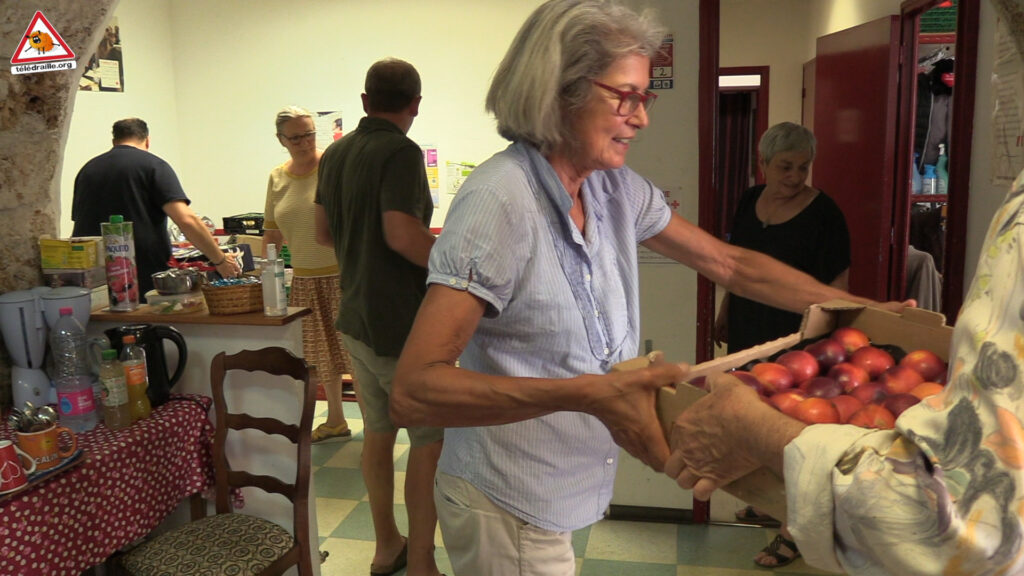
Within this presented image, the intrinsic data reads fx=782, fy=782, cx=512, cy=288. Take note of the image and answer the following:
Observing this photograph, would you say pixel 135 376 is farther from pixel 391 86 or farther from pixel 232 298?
pixel 391 86

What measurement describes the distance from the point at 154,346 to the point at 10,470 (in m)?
0.60

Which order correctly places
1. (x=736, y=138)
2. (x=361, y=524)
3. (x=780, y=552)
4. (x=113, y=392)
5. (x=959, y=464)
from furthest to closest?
(x=736, y=138) → (x=361, y=524) → (x=780, y=552) → (x=113, y=392) → (x=959, y=464)

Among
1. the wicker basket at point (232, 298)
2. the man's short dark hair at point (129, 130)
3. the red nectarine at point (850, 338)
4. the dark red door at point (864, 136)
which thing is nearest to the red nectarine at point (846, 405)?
the red nectarine at point (850, 338)

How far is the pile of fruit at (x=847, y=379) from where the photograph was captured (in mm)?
1077

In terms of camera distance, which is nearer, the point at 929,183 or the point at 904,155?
the point at 904,155

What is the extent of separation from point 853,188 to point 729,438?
3.22 meters

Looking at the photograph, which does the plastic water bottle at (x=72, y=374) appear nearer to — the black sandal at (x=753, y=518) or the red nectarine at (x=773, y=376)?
the red nectarine at (x=773, y=376)

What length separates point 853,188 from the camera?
3801 mm

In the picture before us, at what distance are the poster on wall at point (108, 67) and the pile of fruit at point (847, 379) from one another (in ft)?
17.0

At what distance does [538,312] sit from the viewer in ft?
4.37

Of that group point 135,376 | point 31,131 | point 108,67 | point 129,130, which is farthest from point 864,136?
point 108,67

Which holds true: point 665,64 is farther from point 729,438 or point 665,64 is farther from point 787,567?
point 729,438

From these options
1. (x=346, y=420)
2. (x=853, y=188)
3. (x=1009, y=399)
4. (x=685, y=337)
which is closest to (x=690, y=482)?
(x=1009, y=399)

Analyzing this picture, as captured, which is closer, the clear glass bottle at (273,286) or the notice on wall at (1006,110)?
the notice on wall at (1006,110)
